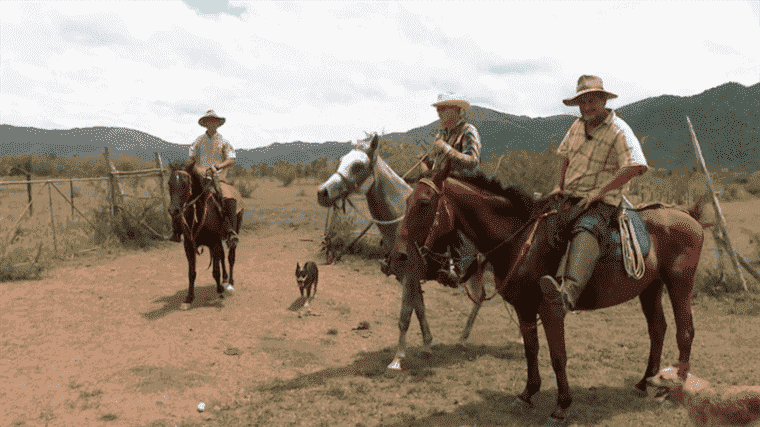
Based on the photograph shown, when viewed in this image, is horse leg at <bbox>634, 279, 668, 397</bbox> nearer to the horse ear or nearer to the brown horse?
the brown horse

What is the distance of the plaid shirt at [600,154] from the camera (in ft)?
10.3

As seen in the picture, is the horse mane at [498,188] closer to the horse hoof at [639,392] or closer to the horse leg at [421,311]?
the horse leg at [421,311]

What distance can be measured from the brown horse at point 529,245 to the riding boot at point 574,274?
0.56ft

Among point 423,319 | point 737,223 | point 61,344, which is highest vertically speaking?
point 737,223

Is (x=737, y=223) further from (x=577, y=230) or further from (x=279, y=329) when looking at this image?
(x=279, y=329)

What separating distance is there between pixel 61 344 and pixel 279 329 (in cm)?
275

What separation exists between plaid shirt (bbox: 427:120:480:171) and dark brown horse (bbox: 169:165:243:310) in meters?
4.14

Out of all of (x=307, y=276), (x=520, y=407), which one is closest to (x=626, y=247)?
(x=520, y=407)

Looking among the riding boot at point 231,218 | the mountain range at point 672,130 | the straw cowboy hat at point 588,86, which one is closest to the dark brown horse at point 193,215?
the riding boot at point 231,218

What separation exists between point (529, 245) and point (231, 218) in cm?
557

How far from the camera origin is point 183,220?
21.6 feet

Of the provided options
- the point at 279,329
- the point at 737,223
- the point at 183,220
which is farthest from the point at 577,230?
the point at 737,223

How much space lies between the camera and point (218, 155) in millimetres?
7285

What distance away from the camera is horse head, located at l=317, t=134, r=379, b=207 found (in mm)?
4555
